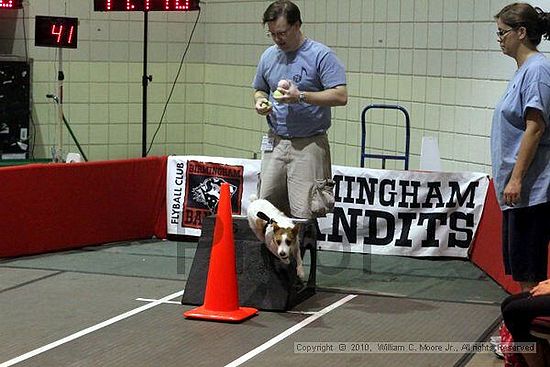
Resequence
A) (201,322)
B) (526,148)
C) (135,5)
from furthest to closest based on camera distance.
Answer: (135,5) → (201,322) → (526,148)

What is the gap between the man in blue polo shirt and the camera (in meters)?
6.00

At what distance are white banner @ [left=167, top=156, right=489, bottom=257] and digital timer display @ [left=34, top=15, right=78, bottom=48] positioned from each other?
316cm

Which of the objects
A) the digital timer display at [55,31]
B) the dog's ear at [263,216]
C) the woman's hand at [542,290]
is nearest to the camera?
the woman's hand at [542,290]

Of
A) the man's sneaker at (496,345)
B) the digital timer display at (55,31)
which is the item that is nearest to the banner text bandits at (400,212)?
the man's sneaker at (496,345)

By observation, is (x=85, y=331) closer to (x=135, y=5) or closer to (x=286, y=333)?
(x=286, y=333)

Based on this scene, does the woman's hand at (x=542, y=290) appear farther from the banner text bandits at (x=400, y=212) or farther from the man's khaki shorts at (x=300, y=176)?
the banner text bandits at (x=400, y=212)

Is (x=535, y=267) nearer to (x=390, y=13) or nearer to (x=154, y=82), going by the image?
(x=390, y=13)

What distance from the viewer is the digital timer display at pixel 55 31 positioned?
401 inches

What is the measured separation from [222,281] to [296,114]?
1.20 metres

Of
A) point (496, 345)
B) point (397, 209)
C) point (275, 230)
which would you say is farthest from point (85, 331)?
point (397, 209)

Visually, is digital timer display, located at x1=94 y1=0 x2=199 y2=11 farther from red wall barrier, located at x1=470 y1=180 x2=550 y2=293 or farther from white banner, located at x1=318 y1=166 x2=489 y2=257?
red wall barrier, located at x1=470 y1=180 x2=550 y2=293

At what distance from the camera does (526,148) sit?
15.1 ft

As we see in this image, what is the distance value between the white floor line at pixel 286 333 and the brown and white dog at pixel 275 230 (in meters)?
0.28

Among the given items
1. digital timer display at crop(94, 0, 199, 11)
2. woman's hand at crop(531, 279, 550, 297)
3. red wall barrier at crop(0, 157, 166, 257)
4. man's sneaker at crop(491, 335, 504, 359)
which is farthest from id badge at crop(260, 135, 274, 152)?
digital timer display at crop(94, 0, 199, 11)
